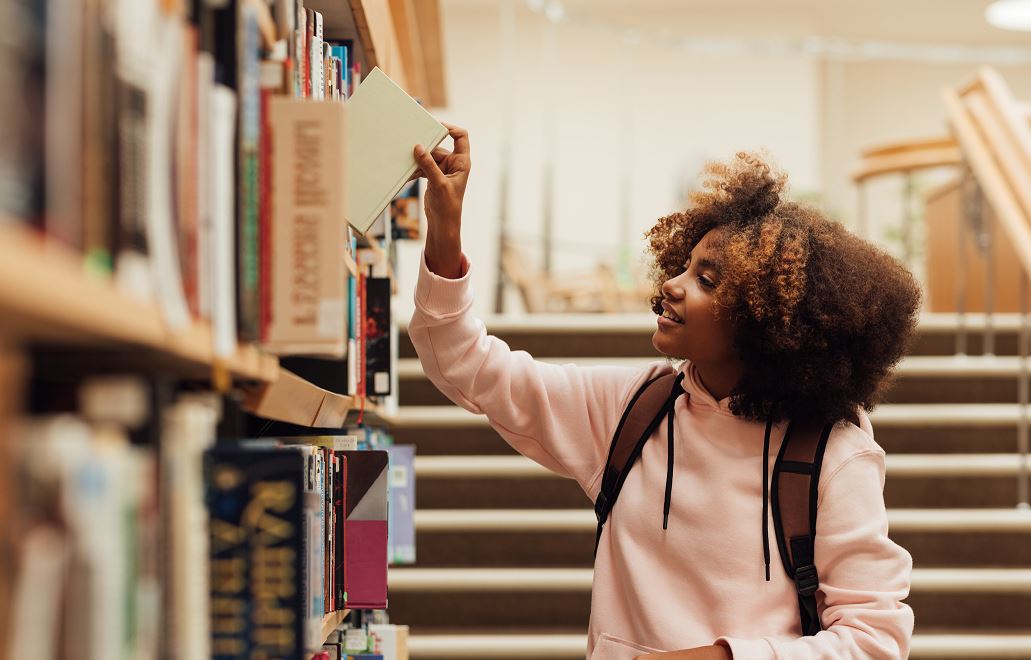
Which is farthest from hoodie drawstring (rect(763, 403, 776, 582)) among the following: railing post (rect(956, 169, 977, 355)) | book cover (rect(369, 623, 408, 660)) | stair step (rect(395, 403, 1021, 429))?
railing post (rect(956, 169, 977, 355))

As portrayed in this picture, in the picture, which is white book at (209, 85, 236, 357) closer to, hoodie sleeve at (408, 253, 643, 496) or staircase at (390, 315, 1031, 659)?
hoodie sleeve at (408, 253, 643, 496)

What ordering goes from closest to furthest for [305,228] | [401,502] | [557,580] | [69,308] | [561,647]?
[69,308] < [305,228] < [401,502] < [561,647] < [557,580]

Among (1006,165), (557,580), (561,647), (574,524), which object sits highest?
(1006,165)

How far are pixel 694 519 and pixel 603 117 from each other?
6589mm

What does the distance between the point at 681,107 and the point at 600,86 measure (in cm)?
63

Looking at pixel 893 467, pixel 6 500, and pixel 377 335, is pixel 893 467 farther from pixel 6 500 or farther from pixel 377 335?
pixel 6 500

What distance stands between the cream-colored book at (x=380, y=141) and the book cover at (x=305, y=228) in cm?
43

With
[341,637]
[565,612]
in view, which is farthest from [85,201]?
[565,612]

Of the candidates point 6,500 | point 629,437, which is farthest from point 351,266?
point 6,500

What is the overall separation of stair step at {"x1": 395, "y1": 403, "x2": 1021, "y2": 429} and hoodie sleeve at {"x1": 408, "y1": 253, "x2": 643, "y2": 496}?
1.86 metres

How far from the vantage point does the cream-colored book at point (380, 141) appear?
4.37 feet

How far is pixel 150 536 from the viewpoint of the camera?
26.7 inches

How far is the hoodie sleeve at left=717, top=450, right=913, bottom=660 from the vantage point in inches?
54.3

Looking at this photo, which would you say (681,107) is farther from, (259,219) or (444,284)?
(259,219)
